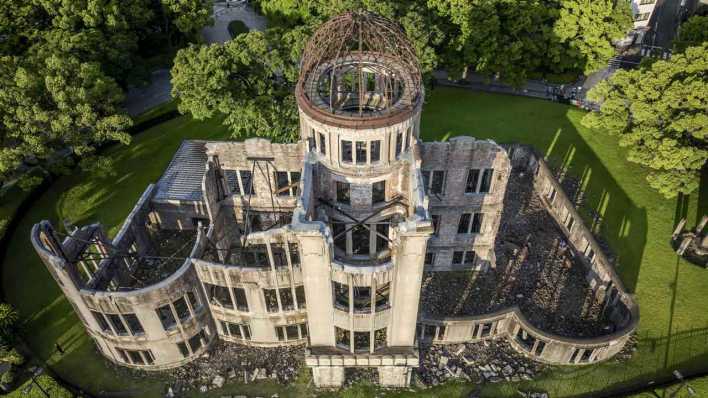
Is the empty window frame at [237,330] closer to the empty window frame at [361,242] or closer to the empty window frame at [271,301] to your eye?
the empty window frame at [271,301]

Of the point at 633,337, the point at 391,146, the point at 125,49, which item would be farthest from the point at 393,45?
the point at 125,49

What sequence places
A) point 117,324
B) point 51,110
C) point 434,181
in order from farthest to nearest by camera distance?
point 51,110, point 434,181, point 117,324

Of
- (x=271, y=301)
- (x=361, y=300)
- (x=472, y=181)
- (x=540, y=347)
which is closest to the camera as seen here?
(x=361, y=300)

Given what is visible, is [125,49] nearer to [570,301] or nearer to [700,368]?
[570,301]

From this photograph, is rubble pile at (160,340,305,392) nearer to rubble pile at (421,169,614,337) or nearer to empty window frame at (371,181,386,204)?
rubble pile at (421,169,614,337)

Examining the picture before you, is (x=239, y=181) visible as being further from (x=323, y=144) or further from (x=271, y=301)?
(x=323, y=144)

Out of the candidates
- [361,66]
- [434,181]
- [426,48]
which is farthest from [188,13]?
[434,181]

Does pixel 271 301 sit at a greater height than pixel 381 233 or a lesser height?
lesser
